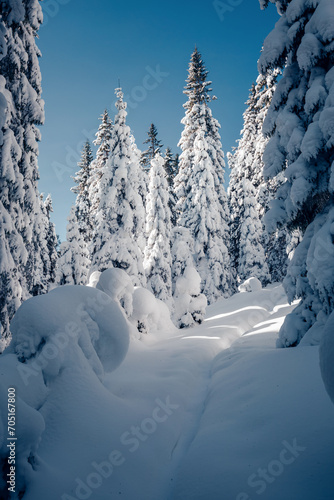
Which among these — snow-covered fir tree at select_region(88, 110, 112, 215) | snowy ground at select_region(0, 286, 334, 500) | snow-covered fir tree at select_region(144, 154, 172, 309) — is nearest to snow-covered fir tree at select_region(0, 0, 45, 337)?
snowy ground at select_region(0, 286, 334, 500)

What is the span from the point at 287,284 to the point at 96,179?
24.6m

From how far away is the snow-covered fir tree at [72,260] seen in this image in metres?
21.1

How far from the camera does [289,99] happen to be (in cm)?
680

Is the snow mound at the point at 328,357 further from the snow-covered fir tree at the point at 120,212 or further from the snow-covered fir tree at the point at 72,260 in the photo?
the snow-covered fir tree at the point at 72,260

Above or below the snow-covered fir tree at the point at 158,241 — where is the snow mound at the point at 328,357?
below

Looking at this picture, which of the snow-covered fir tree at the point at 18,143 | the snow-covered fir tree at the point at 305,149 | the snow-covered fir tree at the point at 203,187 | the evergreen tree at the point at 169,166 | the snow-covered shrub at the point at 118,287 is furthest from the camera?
the evergreen tree at the point at 169,166

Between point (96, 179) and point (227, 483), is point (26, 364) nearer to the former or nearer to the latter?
point (227, 483)

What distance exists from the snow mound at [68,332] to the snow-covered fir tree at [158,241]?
15.6m

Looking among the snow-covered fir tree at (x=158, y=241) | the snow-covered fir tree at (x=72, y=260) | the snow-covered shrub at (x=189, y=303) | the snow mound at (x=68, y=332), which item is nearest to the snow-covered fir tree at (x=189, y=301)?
the snow-covered shrub at (x=189, y=303)

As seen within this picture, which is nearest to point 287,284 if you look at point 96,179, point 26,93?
point 26,93

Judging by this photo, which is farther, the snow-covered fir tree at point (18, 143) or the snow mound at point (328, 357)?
the snow-covered fir tree at point (18, 143)

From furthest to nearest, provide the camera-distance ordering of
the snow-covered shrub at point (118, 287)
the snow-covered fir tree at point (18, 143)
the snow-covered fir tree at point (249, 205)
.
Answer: the snow-covered fir tree at point (249, 205) → the snow-covered shrub at point (118, 287) → the snow-covered fir tree at point (18, 143)

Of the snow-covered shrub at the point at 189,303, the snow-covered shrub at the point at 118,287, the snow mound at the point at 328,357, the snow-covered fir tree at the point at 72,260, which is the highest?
the snow-covered fir tree at the point at 72,260

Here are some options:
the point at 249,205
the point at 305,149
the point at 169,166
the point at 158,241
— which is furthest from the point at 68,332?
the point at 169,166
